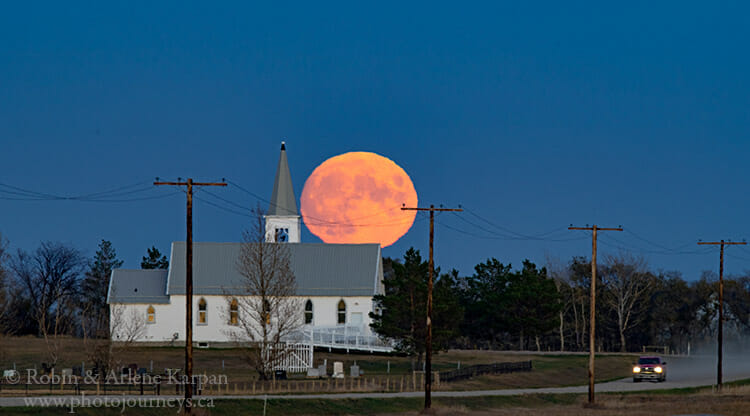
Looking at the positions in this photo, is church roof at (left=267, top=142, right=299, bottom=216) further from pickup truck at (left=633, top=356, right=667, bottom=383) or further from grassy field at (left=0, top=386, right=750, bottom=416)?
grassy field at (left=0, top=386, right=750, bottom=416)

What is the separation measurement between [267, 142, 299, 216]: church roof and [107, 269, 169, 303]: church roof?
1193 centimetres

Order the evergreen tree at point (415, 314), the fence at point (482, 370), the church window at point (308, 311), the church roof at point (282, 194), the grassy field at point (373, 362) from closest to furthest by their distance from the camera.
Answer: the fence at point (482, 370) → the grassy field at point (373, 362) → the evergreen tree at point (415, 314) → the church window at point (308, 311) → the church roof at point (282, 194)

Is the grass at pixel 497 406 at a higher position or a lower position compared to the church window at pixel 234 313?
lower

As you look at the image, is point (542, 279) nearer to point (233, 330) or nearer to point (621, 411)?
point (233, 330)

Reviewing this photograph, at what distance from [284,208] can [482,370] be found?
3422cm

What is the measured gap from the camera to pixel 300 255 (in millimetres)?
93812

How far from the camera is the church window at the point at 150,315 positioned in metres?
89.7

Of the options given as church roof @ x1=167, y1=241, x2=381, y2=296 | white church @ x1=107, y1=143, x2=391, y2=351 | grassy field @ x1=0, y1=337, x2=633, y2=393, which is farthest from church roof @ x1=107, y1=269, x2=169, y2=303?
grassy field @ x1=0, y1=337, x2=633, y2=393

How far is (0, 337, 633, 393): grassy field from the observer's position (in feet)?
218

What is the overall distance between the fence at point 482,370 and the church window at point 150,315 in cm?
3020

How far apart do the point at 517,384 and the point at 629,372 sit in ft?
68.7

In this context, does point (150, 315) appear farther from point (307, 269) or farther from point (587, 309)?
point (587, 309)

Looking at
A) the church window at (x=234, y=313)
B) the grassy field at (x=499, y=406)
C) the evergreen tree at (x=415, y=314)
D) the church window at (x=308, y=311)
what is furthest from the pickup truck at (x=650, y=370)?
the church window at (x=234, y=313)

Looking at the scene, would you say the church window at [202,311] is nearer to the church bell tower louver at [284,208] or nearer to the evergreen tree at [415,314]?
the church bell tower louver at [284,208]
